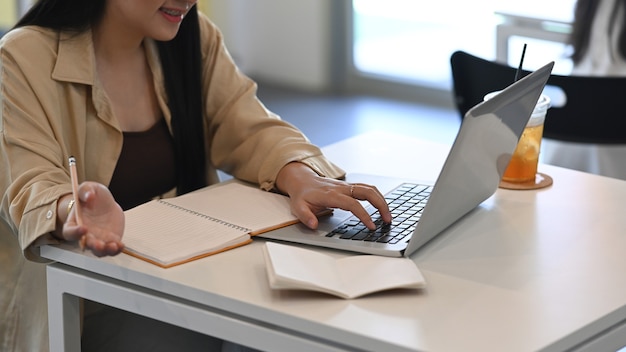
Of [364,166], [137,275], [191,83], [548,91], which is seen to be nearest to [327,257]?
[137,275]

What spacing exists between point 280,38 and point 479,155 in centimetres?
384

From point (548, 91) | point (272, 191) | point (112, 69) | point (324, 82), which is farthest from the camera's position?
point (324, 82)

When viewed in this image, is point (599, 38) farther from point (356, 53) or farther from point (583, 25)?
point (356, 53)

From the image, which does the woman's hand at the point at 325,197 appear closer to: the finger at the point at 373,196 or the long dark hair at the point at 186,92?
the finger at the point at 373,196

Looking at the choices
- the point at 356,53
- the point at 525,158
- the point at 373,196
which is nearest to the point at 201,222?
the point at 373,196

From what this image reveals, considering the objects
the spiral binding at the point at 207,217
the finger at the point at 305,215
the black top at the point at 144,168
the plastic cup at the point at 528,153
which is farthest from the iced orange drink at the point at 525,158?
the black top at the point at 144,168

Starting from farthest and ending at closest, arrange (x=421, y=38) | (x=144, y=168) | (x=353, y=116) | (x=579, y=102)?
(x=421, y=38)
(x=353, y=116)
(x=579, y=102)
(x=144, y=168)

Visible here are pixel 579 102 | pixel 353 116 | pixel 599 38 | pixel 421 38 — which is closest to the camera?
pixel 579 102

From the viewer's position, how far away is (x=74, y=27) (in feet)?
5.90

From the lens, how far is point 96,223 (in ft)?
4.68

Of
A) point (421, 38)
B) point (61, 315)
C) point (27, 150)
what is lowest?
point (421, 38)

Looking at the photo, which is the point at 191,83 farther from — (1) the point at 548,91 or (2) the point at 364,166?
(1) the point at 548,91

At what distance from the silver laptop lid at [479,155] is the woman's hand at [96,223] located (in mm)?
413

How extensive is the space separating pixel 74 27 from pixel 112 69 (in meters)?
0.12
